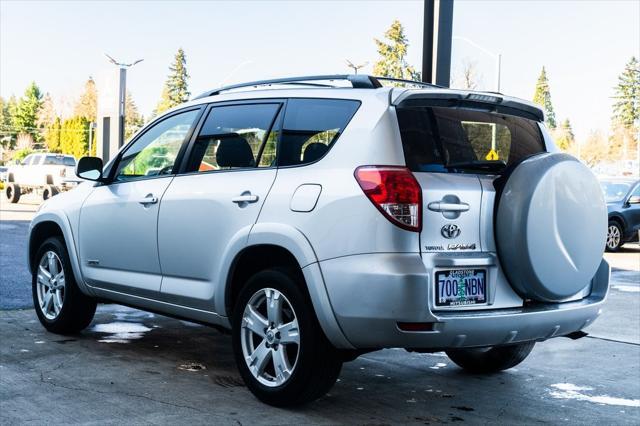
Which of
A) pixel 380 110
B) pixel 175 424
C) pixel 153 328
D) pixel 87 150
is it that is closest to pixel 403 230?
pixel 380 110

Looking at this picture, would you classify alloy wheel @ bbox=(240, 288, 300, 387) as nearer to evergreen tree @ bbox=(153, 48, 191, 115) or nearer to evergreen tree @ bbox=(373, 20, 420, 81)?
evergreen tree @ bbox=(373, 20, 420, 81)

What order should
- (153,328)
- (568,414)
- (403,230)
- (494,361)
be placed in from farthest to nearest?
(153,328) < (494,361) < (568,414) < (403,230)

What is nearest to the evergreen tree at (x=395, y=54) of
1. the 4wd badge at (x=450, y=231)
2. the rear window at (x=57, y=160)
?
the rear window at (x=57, y=160)

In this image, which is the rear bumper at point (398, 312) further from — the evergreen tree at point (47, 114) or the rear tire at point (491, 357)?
the evergreen tree at point (47, 114)

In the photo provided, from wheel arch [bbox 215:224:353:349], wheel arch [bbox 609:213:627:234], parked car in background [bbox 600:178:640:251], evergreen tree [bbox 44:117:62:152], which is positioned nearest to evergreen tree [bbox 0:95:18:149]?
evergreen tree [bbox 44:117:62:152]

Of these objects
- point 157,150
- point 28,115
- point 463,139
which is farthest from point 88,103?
point 463,139

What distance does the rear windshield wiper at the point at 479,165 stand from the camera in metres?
4.66

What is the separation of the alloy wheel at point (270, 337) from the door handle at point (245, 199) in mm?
524

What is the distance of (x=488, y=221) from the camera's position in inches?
179

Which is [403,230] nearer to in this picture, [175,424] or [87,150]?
[175,424]

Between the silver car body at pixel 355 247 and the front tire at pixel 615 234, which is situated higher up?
the silver car body at pixel 355 247

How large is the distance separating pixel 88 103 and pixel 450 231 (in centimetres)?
12577

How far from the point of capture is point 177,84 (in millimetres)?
123438

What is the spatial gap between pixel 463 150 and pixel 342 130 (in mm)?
710
